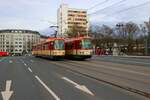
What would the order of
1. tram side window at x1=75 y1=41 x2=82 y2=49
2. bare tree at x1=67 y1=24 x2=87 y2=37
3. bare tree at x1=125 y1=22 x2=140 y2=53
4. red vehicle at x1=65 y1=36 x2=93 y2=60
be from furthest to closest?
bare tree at x1=125 y1=22 x2=140 y2=53 → bare tree at x1=67 y1=24 x2=87 y2=37 → tram side window at x1=75 y1=41 x2=82 y2=49 → red vehicle at x1=65 y1=36 x2=93 y2=60

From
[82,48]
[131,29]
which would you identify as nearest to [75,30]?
[131,29]

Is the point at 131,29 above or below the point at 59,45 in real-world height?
above

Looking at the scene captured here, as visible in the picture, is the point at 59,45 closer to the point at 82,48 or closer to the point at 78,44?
the point at 78,44

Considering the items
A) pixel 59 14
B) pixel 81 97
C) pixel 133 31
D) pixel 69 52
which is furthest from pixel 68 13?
pixel 81 97

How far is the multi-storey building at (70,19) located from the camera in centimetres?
9950

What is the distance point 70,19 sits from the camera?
106 m

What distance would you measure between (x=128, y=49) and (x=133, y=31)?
13156mm

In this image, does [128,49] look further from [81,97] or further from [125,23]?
[81,97]

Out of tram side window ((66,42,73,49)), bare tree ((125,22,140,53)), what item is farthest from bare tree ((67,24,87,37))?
tram side window ((66,42,73,49))

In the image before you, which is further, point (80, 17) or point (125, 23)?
point (125, 23)

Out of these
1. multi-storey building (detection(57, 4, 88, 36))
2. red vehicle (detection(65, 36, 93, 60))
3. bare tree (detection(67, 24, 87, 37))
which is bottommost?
red vehicle (detection(65, 36, 93, 60))

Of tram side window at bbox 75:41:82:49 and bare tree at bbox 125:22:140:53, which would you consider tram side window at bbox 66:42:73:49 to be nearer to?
tram side window at bbox 75:41:82:49

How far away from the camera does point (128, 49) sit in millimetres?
98000

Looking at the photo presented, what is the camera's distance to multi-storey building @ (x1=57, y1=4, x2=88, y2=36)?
326 ft
